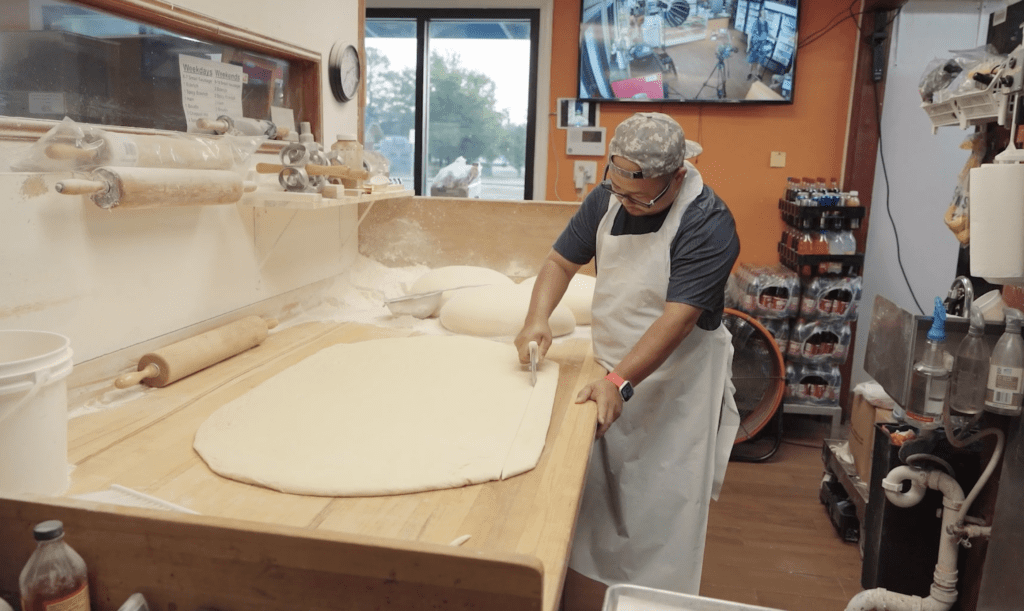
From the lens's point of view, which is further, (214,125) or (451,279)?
(451,279)

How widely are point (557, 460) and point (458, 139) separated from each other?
3871 millimetres

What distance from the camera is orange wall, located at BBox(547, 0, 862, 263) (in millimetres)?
4312

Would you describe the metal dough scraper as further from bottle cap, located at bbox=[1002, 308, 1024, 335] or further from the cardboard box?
the cardboard box

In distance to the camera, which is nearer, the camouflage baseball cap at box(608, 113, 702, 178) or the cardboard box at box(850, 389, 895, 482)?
the camouflage baseball cap at box(608, 113, 702, 178)

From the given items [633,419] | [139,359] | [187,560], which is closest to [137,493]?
[187,560]

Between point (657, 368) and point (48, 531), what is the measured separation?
143cm

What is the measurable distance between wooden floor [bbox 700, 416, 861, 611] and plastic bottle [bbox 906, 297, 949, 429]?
1022 millimetres

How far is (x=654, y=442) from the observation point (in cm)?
213

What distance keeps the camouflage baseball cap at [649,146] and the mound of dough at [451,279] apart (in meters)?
0.92

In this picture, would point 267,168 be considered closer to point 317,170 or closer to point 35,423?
point 317,170

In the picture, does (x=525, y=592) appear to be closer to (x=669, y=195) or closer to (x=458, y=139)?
(x=669, y=195)

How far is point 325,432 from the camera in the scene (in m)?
1.41

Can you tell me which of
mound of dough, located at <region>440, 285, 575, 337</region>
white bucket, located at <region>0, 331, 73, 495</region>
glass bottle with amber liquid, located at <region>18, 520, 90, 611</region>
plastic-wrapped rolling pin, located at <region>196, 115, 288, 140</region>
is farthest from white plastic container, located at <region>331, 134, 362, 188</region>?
glass bottle with amber liquid, located at <region>18, 520, 90, 611</region>

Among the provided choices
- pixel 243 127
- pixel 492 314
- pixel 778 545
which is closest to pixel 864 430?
pixel 778 545
